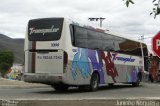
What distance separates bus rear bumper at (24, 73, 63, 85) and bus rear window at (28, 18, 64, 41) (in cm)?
164

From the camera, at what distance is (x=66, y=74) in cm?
→ 2131

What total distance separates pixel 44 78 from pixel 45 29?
7.33ft

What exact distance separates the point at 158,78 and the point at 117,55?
19038 millimetres

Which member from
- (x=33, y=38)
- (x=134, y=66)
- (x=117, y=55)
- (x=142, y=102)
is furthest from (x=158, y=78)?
(x=142, y=102)

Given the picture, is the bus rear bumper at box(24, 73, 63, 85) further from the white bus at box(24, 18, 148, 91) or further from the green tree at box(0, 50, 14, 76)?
the green tree at box(0, 50, 14, 76)

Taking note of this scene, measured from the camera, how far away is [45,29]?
21859 mm

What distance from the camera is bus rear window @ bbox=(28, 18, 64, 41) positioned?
21.6m

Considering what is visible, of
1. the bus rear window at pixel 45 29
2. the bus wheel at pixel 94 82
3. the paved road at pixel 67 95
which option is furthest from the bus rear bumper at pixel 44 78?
the bus wheel at pixel 94 82

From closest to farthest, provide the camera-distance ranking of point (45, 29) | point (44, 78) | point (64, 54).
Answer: point (64, 54) < point (44, 78) < point (45, 29)

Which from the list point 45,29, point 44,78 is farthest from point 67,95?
point 45,29

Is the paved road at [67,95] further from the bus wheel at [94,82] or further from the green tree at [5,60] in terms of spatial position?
the green tree at [5,60]

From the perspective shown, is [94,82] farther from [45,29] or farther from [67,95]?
[45,29]

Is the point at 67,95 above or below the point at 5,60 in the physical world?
below

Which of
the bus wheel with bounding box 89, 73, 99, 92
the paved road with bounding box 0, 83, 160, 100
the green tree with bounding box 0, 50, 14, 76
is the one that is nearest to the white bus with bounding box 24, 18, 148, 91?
the bus wheel with bounding box 89, 73, 99, 92
